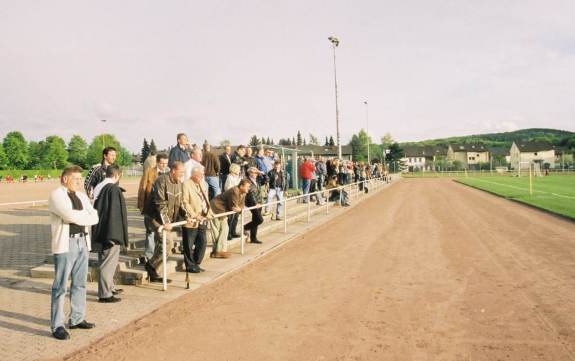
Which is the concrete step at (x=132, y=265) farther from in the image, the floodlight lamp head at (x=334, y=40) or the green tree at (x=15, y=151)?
the green tree at (x=15, y=151)

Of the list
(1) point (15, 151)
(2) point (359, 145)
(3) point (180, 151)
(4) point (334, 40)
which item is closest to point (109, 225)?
(3) point (180, 151)

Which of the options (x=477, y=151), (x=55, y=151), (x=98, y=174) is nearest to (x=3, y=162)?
(x=55, y=151)

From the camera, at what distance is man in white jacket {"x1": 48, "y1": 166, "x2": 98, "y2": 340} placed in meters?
4.79

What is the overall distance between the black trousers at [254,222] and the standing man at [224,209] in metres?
0.87

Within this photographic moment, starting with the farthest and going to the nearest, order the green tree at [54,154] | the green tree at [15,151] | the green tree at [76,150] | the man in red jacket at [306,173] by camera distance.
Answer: the green tree at [76,150] < the green tree at [54,154] < the green tree at [15,151] < the man in red jacket at [306,173]

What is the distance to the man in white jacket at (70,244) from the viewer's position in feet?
15.7

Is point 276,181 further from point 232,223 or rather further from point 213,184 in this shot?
point 232,223

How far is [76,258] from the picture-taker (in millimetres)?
5035

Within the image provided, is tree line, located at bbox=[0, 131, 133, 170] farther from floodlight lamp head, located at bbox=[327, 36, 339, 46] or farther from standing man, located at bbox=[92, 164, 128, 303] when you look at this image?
standing man, located at bbox=[92, 164, 128, 303]

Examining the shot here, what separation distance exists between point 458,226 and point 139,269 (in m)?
9.61

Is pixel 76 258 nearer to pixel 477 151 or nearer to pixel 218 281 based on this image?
pixel 218 281

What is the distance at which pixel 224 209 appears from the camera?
9.22 m

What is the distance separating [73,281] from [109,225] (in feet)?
2.92

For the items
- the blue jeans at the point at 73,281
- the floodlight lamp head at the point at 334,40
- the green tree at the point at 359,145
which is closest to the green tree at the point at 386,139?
the green tree at the point at 359,145
